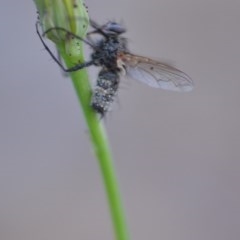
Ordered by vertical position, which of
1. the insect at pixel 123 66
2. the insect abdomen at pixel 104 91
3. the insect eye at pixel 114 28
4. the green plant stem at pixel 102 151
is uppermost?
the insect eye at pixel 114 28

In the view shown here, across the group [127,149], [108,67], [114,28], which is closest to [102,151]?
[108,67]

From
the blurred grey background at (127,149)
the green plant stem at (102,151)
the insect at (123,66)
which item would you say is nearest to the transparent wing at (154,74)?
the insect at (123,66)

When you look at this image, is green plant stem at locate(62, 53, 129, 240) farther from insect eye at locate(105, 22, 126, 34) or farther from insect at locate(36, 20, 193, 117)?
insect eye at locate(105, 22, 126, 34)

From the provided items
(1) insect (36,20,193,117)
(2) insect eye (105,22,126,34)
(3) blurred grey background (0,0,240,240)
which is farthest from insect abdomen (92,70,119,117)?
(3) blurred grey background (0,0,240,240)

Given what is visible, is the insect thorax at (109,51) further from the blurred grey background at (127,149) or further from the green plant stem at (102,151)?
the blurred grey background at (127,149)

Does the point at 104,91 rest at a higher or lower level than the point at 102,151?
higher

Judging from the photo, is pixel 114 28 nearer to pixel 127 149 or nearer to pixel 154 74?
pixel 154 74

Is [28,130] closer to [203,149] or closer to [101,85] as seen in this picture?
[203,149]
